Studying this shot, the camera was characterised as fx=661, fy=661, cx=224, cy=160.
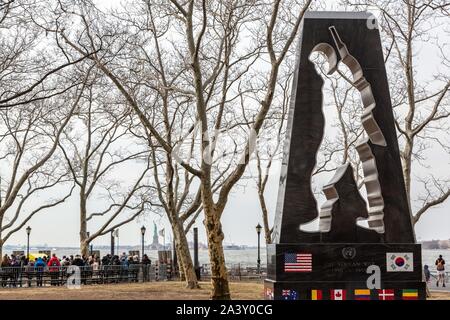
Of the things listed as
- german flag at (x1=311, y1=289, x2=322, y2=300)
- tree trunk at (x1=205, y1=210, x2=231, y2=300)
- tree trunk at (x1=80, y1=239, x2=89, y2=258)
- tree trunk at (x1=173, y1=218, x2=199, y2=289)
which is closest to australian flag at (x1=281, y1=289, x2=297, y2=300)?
german flag at (x1=311, y1=289, x2=322, y2=300)

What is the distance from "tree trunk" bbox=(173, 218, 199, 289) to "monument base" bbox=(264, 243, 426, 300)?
12650 millimetres

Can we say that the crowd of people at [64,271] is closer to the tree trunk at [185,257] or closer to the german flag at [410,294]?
the tree trunk at [185,257]

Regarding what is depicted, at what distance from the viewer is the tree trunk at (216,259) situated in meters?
18.6

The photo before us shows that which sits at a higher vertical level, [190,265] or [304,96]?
[304,96]

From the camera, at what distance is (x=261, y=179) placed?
29500 millimetres

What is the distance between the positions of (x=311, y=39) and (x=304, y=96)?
1.15 m

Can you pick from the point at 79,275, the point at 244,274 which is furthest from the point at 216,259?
the point at 244,274

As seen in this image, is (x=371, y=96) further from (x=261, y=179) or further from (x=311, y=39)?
(x=261, y=179)

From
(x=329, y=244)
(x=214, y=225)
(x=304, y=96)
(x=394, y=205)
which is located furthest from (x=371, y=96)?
(x=214, y=225)

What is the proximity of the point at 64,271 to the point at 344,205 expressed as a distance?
18517 mm

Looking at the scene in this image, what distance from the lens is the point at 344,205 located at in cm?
1246

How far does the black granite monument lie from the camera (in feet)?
39.6

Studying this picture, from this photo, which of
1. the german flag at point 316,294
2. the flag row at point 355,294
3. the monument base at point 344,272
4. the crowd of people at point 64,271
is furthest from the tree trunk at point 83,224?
the german flag at point 316,294

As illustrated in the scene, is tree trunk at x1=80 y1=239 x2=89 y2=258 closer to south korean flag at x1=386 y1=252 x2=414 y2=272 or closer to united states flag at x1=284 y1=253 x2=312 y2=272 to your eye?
united states flag at x1=284 y1=253 x2=312 y2=272
